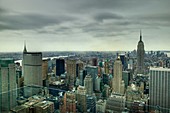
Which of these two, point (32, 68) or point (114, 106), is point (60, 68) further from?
point (114, 106)

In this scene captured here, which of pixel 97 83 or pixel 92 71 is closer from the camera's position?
pixel 97 83

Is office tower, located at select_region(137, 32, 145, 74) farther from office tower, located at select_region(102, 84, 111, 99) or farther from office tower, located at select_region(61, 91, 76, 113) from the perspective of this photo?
office tower, located at select_region(61, 91, 76, 113)

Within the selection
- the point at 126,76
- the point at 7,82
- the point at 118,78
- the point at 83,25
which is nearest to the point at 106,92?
the point at 118,78

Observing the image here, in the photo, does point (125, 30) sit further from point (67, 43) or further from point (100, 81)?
point (100, 81)

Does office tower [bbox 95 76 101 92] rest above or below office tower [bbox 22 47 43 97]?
below

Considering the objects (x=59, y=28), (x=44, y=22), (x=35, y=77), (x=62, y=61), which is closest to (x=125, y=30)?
(x=59, y=28)

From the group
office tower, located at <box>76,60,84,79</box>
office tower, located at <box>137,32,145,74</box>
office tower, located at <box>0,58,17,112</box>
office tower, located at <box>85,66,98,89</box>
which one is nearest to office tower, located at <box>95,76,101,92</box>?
office tower, located at <box>85,66,98,89</box>
